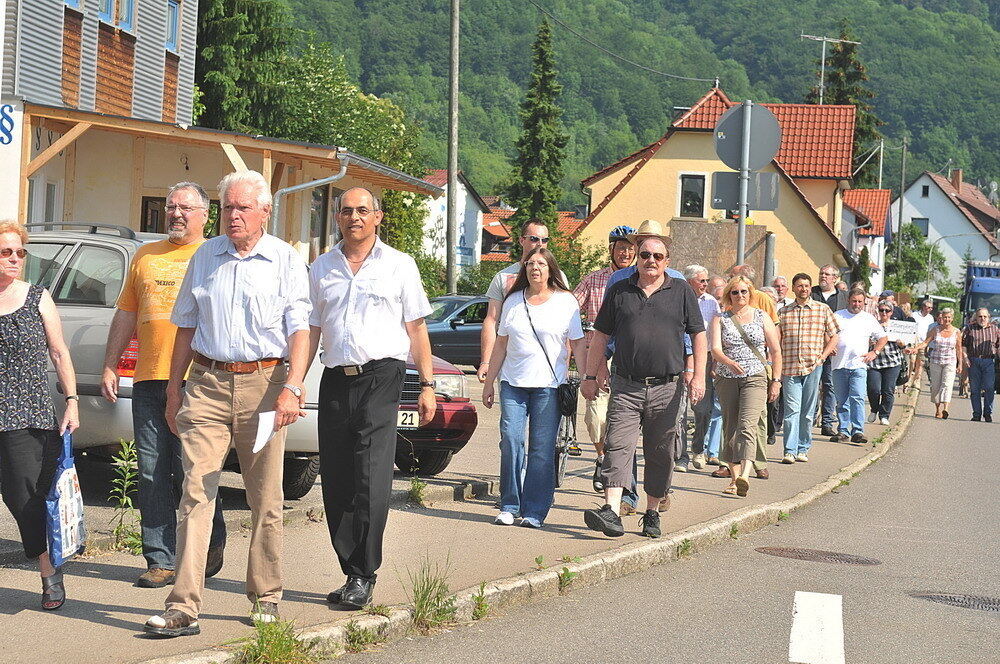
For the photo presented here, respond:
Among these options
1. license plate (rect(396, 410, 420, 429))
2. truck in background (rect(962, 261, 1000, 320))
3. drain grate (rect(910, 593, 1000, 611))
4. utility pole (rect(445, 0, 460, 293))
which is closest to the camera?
drain grate (rect(910, 593, 1000, 611))

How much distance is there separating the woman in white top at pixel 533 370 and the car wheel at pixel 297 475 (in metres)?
1.35

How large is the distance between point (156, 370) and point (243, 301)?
3.70 ft

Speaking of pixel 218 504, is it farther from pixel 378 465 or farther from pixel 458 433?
pixel 458 433

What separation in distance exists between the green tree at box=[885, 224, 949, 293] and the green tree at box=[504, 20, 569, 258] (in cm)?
1917

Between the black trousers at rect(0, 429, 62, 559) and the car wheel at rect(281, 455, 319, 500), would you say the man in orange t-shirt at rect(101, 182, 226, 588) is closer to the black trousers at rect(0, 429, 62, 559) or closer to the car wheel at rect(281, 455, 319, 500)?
the black trousers at rect(0, 429, 62, 559)

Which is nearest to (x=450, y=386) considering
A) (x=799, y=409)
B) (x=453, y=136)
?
(x=799, y=409)

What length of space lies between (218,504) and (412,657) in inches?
55.9

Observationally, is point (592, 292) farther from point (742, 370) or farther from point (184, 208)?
point (184, 208)

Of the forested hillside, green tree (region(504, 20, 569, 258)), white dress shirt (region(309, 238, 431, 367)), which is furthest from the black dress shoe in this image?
the forested hillside

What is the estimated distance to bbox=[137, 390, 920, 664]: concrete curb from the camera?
19.6 ft

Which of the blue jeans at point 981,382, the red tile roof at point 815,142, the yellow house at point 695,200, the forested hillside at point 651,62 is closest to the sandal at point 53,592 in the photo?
the blue jeans at point 981,382

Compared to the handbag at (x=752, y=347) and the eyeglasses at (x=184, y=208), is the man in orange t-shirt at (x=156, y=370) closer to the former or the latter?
the eyeglasses at (x=184, y=208)

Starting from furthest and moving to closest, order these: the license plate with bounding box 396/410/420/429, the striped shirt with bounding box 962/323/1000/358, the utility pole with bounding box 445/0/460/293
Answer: the utility pole with bounding box 445/0/460/293 → the striped shirt with bounding box 962/323/1000/358 → the license plate with bounding box 396/410/420/429

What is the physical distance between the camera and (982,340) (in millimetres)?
25594
